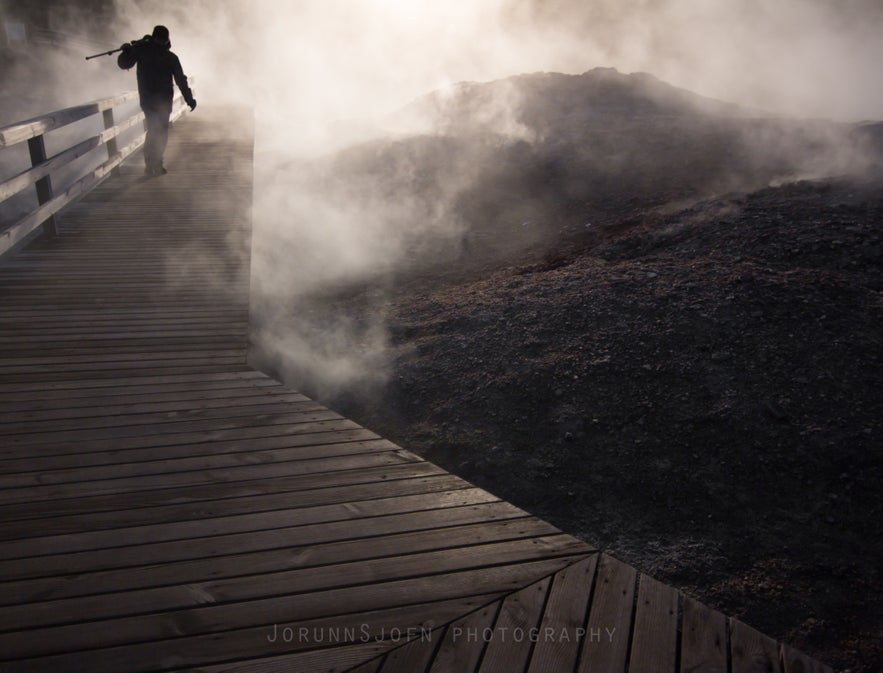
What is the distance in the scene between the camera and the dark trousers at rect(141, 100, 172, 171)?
8.42 m

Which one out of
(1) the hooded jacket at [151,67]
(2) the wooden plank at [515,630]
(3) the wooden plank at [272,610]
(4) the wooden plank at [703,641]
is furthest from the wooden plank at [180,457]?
(1) the hooded jacket at [151,67]

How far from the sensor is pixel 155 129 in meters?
8.54

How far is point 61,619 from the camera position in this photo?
199cm

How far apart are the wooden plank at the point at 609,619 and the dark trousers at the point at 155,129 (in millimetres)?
8288

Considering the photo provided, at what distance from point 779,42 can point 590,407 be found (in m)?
25.9

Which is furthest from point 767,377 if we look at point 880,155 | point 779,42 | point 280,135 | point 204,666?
point 779,42

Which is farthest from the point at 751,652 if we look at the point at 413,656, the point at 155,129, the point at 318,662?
the point at 155,129

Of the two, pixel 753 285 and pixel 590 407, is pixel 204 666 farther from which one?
pixel 753 285

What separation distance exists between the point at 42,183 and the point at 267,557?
5.31 metres

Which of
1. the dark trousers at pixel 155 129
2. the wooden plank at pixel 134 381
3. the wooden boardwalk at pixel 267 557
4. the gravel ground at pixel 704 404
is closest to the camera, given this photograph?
the wooden boardwalk at pixel 267 557

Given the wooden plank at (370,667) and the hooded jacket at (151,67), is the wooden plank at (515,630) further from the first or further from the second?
the hooded jacket at (151,67)

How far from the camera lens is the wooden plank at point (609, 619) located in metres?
1.99

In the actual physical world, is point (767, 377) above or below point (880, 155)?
A: below

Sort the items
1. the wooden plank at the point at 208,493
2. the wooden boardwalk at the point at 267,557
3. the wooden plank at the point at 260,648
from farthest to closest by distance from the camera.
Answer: the wooden plank at the point at 208,493, the wooden boardwalk at the point at 267,557, the wooden plank at the point at 260,648
